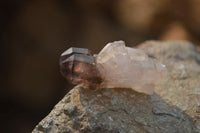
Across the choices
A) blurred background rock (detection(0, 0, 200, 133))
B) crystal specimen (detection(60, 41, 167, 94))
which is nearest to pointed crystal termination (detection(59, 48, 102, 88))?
crystal specimen (detection(60, 41, 167, 94))

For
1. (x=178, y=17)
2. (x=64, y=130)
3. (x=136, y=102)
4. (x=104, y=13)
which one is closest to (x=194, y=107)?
(x=136, y=102)

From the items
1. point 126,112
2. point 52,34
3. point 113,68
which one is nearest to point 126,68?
point 113,68

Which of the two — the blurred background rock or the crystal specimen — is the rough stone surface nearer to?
the crystal specimen

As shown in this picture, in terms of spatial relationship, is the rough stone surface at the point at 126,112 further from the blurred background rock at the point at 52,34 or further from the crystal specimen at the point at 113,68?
the blurred background rock at the point at 52,34

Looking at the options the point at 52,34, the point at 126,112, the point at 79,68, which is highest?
the point at 52,34

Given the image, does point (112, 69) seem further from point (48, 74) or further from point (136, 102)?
point (48, 74)

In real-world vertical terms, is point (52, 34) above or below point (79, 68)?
above

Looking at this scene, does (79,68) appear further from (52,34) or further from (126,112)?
(52,34)
